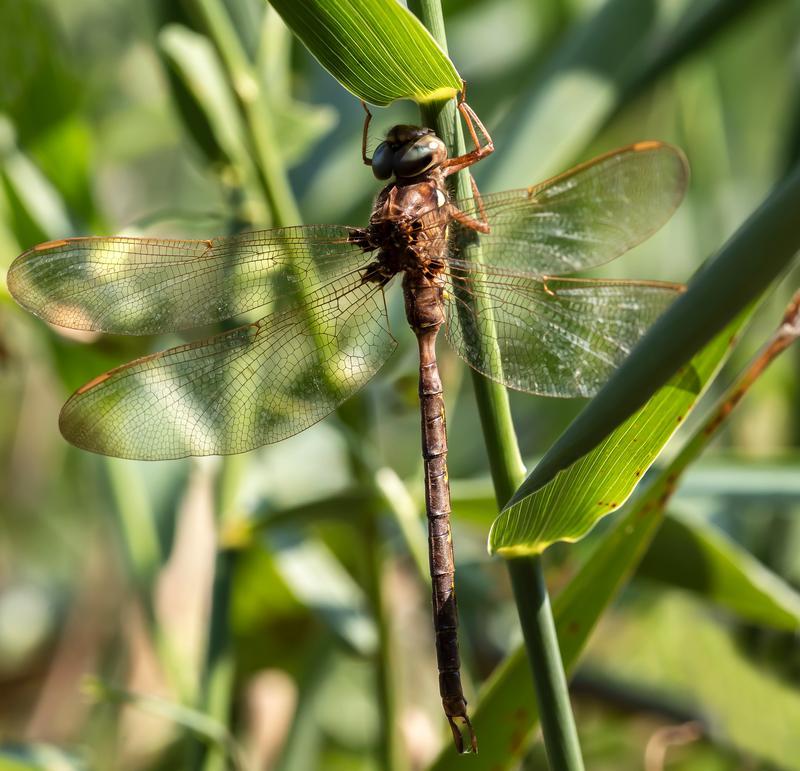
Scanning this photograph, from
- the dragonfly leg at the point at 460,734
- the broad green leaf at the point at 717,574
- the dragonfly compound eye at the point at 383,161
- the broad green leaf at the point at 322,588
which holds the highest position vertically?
the dragonfly compound eye at the point at 383,161

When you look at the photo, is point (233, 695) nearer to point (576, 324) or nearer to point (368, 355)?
point (368, 355)

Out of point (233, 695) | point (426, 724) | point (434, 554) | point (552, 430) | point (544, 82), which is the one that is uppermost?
point (544, 82)

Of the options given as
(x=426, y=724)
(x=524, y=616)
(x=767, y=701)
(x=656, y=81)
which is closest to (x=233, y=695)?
(x=426, y=724)

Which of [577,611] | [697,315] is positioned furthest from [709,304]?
[577,611]

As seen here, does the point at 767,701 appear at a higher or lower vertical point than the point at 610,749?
higher

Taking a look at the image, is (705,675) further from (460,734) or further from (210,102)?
(210,102)

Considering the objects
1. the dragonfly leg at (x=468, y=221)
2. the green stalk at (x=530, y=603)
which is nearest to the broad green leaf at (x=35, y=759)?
the green stalk at (x=530, y=603)

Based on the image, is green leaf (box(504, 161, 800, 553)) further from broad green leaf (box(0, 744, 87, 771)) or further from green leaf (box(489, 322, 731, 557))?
broad green leaf (box(0, 744, 87, 771))

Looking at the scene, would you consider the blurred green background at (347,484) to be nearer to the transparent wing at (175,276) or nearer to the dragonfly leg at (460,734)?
the transparent wing at (175,276)
